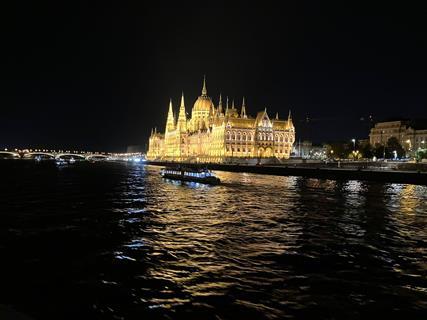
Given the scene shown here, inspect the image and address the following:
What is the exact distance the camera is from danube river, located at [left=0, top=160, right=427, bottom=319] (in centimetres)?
1063

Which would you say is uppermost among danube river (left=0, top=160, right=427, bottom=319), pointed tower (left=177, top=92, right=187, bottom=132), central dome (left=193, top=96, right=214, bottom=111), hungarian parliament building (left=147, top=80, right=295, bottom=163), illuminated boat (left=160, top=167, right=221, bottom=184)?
central dome (left=193, top=96, right=214, bottom=111)

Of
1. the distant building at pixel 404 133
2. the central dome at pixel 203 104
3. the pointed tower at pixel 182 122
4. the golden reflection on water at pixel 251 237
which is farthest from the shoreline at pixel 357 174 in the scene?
the pointed tower at pixel 182 122

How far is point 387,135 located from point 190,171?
111187 mm

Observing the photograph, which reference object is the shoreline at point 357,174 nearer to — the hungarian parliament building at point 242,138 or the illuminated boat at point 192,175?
the illuminated boat at point 192,175

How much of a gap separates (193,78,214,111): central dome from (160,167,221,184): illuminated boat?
378 feet

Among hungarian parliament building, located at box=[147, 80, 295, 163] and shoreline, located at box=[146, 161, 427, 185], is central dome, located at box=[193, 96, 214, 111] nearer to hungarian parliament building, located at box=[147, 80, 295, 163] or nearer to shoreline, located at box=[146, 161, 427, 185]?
hungarian parliament building, located at box=[147, 80, 295, 163]

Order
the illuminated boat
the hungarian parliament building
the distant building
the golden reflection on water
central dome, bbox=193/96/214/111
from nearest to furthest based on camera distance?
the golden reflection on water → the illuminated boat → the distant building → the hungarian parliament building → central dome, bbox=193/96/214/111

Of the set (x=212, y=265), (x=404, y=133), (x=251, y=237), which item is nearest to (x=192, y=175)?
(x=251, y=237)

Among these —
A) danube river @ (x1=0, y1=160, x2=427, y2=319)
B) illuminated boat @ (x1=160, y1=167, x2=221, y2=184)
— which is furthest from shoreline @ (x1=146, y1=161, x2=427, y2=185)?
danube river @ (x1=0, y1=160, x2=427, y2=319)

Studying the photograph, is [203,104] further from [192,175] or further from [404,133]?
[192,175]

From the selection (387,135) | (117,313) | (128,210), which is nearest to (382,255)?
(117,313)

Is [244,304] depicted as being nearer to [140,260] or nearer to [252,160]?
[140,260]

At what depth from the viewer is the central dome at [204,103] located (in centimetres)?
18425

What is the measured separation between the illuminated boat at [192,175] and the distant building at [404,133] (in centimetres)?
9371
